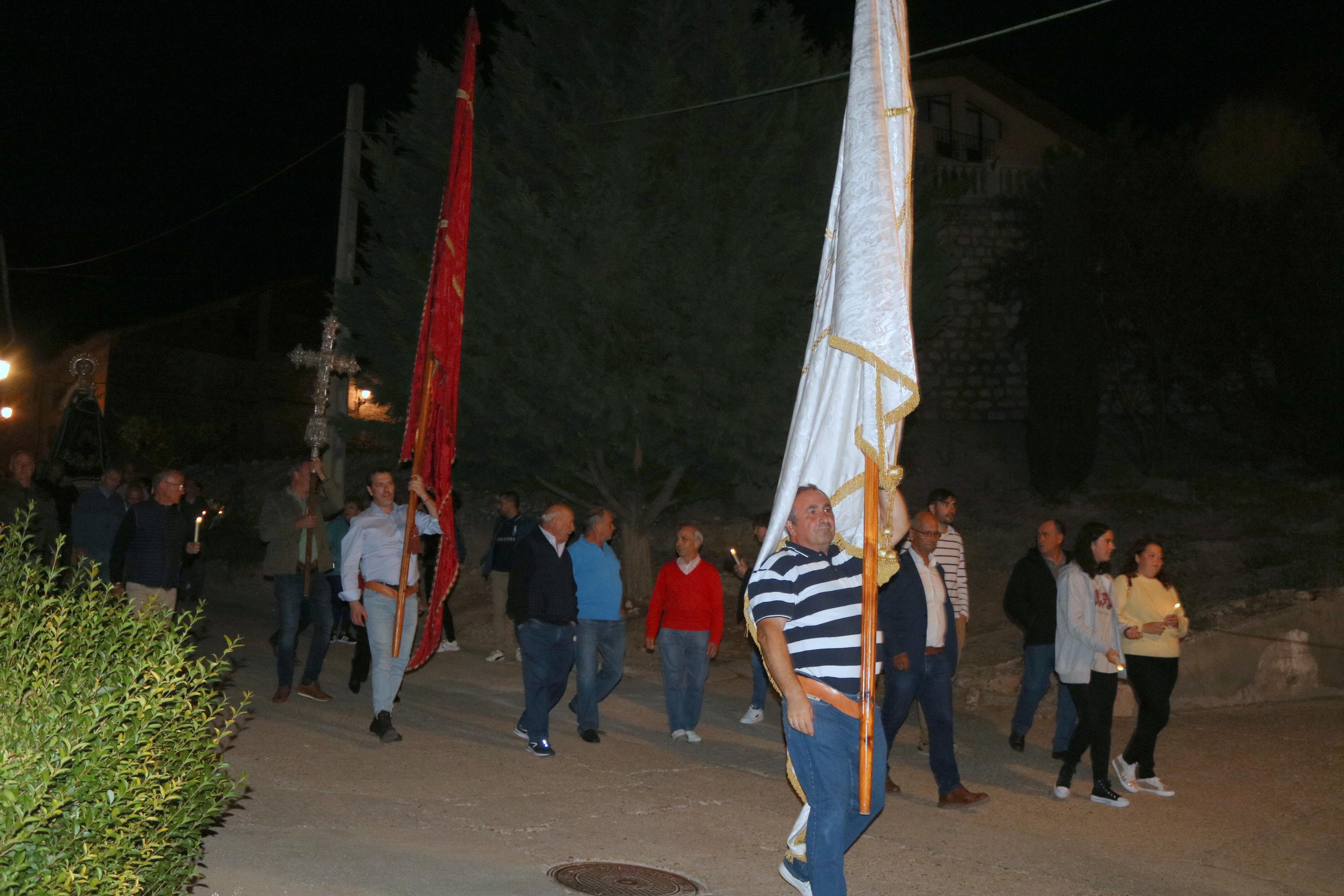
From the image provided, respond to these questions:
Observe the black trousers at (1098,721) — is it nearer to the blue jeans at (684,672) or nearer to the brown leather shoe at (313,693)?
the blue jeans at (684,672)

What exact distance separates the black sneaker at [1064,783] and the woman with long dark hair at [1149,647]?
0.58m

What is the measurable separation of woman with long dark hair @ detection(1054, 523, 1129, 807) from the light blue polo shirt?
3.41 m

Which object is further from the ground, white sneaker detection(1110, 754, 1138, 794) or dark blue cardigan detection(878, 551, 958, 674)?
dark blue cardigan detection(878, 551, 958, 674)

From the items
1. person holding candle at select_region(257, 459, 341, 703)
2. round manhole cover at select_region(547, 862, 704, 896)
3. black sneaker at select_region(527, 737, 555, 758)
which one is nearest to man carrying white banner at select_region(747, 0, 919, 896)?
round manhole cover at select_region(547, 862, 704, 896)

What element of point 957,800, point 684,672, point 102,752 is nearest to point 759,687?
point 684,672

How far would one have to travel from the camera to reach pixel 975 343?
25.8 m

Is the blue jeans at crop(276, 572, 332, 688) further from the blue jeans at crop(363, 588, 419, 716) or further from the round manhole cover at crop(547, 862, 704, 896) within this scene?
the round manhole cover at crop(547, 862, 704, 896)

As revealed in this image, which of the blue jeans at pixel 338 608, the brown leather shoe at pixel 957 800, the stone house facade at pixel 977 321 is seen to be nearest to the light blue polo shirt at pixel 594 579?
the blue jeans at pixel 338 608

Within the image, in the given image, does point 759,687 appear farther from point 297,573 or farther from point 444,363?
point 297,573

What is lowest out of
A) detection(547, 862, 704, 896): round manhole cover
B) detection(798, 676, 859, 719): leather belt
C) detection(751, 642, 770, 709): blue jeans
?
detection(547, 862, 704, 896): round manhole cover

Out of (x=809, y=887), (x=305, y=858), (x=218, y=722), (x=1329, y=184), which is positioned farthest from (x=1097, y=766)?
(x=1329, y=184)

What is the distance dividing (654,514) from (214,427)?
860 inches

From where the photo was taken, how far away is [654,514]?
16547 mm

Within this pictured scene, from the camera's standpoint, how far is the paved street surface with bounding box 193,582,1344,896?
6.18 m
